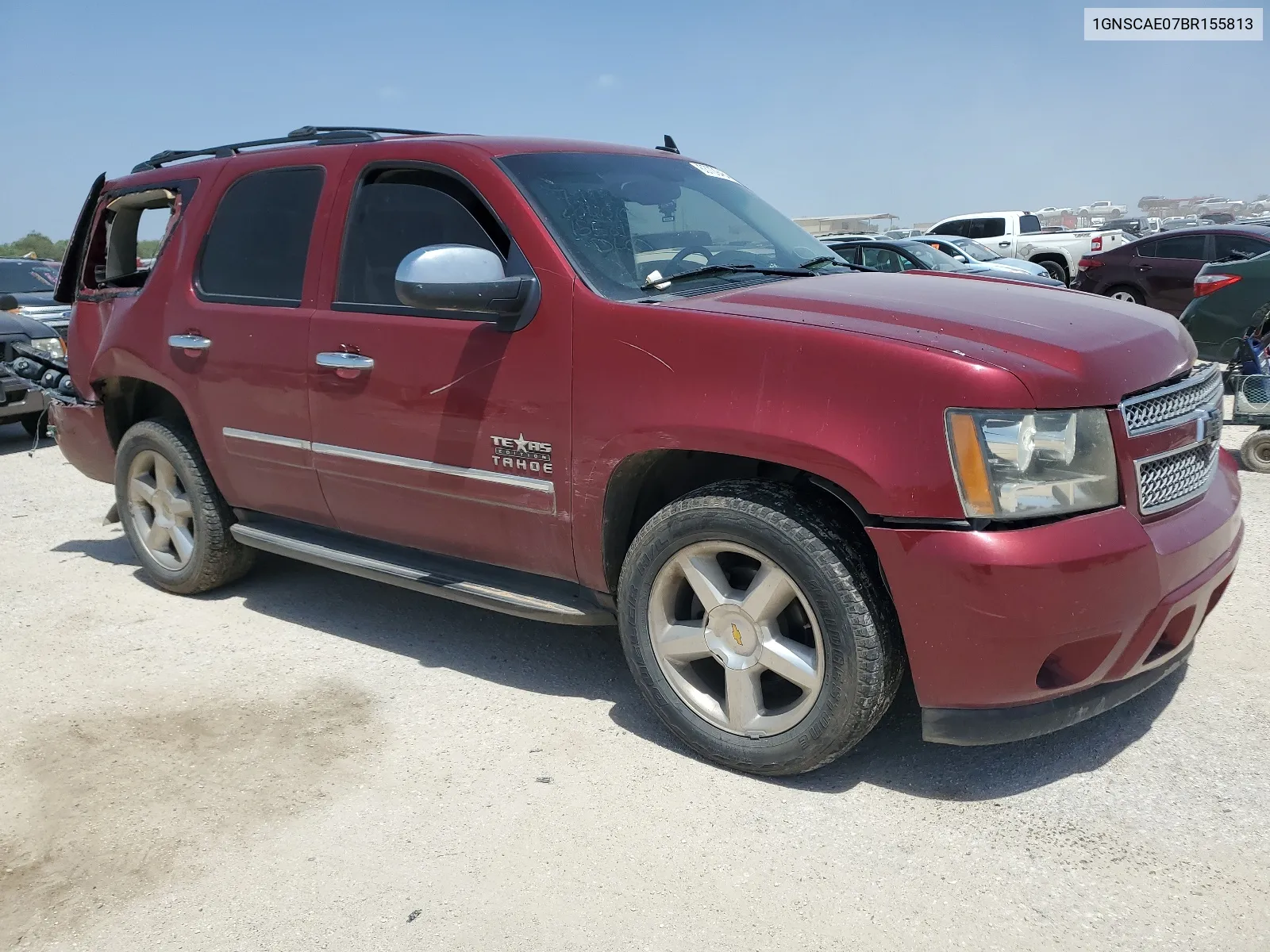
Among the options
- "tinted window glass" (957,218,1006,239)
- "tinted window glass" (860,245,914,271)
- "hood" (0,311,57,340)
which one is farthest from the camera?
"tinted window glass" (957,218,1006,239)

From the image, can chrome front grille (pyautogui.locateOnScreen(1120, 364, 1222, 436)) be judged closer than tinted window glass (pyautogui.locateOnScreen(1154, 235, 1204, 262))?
Yes

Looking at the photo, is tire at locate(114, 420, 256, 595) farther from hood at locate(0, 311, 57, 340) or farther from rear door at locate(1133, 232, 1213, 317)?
rear door at locate(1133, 232, 1213, 317)

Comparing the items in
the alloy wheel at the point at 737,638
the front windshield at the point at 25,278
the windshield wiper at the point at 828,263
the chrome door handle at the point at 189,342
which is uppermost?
the front windshield at the point at 25,278

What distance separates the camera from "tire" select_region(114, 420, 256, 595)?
15.9ft

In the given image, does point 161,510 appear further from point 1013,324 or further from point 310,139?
point 1013,324

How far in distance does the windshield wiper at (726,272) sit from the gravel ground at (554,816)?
1.48 metres

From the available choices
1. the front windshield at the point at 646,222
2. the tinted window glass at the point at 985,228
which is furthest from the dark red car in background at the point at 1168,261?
the front windshield at the point at 646,222

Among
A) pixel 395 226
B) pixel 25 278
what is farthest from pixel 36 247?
pixel 395 226

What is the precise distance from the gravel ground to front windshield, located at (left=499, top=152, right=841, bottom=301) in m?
1.53

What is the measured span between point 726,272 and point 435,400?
1107 mm

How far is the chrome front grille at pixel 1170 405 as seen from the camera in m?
2.87

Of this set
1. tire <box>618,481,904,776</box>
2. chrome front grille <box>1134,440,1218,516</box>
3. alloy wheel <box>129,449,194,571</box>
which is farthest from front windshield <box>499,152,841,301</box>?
alloy wheel <box>129,449,194,571</box>

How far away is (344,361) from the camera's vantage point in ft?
12.9

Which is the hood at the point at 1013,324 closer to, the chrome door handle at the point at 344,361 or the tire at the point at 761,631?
the tire at the point at 761,631
